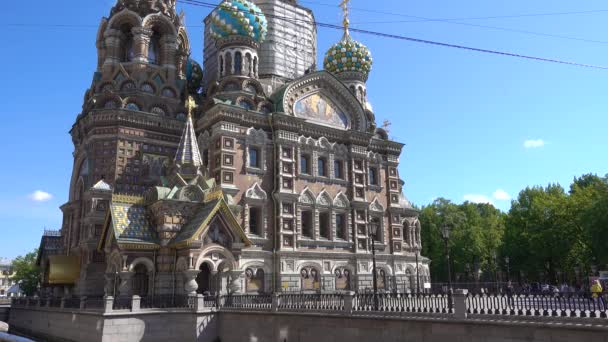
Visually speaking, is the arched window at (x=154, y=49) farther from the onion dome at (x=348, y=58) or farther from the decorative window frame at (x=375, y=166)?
the decorative window frame at (x=375, y=166)

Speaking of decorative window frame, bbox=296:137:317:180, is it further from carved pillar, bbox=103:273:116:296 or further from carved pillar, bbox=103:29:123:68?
carved pillar, bbox=103:29:123:68

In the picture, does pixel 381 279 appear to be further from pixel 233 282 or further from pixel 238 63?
pixel 238 63

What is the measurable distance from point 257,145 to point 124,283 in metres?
10.2

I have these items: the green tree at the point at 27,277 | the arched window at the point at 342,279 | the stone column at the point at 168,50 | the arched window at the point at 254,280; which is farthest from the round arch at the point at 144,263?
the green tree at the point at 27,277

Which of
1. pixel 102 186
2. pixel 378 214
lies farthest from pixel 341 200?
pixel 102 186

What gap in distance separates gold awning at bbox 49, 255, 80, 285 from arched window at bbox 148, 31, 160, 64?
12256 mm

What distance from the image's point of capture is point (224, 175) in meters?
26.2

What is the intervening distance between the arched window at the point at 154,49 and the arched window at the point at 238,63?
4827 millimetres

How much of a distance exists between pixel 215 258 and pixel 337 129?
492 inches

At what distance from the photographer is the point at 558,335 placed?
36.1 ft

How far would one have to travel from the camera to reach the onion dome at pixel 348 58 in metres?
35.4

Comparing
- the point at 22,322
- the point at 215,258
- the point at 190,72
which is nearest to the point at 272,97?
the point at 190,72

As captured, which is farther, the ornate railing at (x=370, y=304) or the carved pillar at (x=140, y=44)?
the carved pillar at (x=140, y=44)

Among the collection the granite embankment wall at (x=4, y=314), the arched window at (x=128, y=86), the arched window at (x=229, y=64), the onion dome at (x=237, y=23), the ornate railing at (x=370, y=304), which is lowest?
the granite embankment wall at (x=4, y=314)
